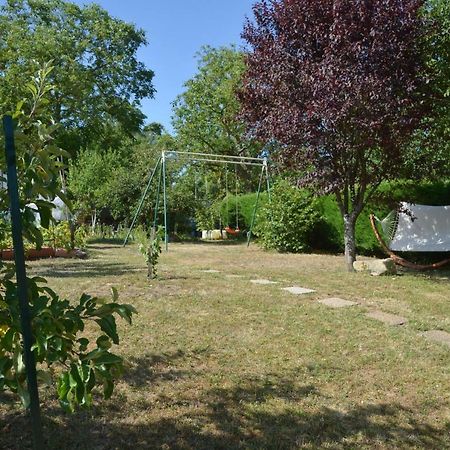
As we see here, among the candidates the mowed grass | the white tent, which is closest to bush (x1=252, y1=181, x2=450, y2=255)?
the white tent

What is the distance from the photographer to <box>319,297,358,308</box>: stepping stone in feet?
17.7

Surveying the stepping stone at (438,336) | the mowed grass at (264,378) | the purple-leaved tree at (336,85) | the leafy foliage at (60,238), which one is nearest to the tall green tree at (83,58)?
the leafy foliage at (60,238)

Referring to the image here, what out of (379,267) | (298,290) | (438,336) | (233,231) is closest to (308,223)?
(379,267)

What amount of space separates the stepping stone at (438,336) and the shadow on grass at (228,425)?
1.43 meters

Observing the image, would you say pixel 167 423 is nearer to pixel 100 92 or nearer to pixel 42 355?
pixel 42 355

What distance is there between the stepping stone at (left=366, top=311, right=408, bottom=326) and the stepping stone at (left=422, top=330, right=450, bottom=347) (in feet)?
1.10

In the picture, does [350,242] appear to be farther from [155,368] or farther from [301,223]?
[155,368]

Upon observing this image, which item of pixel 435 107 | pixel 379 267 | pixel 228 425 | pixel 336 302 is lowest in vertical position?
pixel 228 425

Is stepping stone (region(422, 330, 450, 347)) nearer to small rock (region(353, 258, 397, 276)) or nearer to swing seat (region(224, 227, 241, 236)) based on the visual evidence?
small rock (region(353, 258, 397, 276))

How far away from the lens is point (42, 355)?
1.65 meters

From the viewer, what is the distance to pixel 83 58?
64.4 feet

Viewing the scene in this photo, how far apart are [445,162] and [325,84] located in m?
2.46

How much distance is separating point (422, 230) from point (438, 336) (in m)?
5.49

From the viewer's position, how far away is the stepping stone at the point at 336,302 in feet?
17.7
